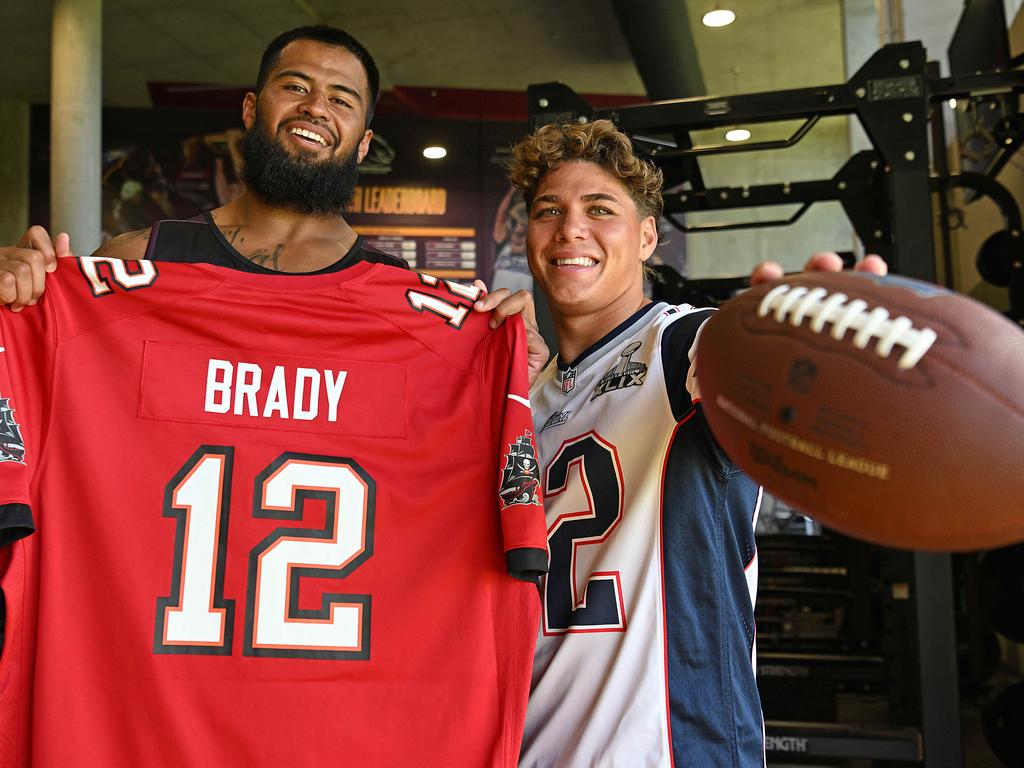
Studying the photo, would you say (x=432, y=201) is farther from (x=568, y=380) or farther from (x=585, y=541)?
(x=585, y=541)

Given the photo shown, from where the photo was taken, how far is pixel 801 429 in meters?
1.05

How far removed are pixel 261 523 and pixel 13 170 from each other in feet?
27.3

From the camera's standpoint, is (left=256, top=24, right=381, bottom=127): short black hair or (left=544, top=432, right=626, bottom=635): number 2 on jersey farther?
(left=256, top=24, right=381, bottom=127): short black hair

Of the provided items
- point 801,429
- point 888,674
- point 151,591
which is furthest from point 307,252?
point 888,674

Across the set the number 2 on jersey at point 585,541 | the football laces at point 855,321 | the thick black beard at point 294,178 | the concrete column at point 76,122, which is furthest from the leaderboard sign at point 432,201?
the football laces at point 855,321

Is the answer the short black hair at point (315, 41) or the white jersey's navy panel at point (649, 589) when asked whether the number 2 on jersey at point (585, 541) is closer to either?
the white jersey's navy panel at point (649, 589)

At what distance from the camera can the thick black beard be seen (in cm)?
193

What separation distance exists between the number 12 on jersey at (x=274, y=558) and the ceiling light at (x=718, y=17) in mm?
6596

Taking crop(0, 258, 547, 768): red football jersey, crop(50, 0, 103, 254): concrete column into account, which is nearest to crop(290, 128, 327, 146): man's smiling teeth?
crop(0, 258, 547, 768): red football jersey

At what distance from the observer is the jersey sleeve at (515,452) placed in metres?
1.51

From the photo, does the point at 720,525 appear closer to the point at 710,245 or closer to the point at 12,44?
the point at 12,44

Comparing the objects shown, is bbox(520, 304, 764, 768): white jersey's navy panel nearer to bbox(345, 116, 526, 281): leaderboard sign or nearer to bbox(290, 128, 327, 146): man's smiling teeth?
bbox(290, 128, 327, 146): man's smiling teeth

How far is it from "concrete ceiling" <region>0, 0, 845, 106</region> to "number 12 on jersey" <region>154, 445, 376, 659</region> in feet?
19.3

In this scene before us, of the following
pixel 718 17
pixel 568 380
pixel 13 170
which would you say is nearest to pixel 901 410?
pixel 568 380
